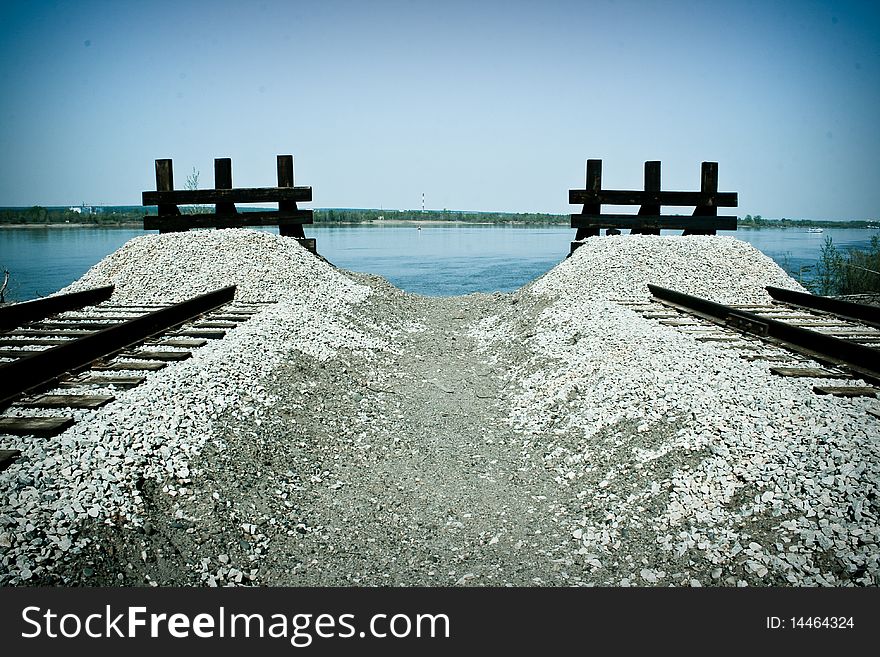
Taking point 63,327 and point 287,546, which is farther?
point 63,327

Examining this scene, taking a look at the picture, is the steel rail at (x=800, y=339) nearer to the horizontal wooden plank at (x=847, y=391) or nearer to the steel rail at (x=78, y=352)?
the horizontal wooden plank at (x=847, y=391)

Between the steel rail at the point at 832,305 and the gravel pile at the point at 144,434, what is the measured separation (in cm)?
672

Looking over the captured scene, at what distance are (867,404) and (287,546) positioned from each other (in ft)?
14.3

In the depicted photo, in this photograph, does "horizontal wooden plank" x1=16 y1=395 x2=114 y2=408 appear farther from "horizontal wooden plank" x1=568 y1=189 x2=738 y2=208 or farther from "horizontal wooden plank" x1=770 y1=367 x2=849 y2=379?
"horizontal wooden plank" x1=568 y1=189 x2=738 y2=208

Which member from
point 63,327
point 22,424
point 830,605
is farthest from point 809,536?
point 63,327

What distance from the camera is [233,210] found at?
1486 cm

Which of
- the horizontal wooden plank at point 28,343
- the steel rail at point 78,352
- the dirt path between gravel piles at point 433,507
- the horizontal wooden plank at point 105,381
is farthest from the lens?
the horizontal wooden plank at point 28,343

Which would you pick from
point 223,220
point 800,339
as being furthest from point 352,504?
point 223,220

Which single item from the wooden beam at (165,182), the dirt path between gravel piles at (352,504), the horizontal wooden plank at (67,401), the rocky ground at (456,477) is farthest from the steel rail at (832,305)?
the wooden beam at (165,182)

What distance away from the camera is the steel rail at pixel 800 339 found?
5.57 meters

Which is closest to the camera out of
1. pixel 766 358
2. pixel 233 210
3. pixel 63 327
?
pixel 766 358

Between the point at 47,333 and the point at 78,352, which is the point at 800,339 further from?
the point at 47,333

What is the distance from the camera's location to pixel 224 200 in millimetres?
14609

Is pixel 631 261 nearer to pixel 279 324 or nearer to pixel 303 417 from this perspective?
pixel 279 324
